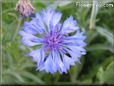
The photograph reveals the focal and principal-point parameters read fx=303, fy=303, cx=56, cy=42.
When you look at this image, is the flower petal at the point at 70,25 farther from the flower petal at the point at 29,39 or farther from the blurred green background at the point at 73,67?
the blurred green background at the point at 73,67

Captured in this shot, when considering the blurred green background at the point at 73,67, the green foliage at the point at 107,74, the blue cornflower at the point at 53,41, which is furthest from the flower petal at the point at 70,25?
the green foliage at the point at 107,74

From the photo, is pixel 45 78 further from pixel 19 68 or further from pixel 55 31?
pixel 55 31

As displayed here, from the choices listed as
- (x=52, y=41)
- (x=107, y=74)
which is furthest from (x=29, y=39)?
(x=107, y=74)

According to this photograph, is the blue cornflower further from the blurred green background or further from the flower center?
the blurred green background

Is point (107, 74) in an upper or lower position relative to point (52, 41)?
lower

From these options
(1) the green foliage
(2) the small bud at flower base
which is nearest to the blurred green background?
(1) the green foliage

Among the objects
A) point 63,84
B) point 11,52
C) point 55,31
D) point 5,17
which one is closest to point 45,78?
point 63,84

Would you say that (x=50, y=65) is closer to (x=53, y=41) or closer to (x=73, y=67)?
(x=53, y=41)
